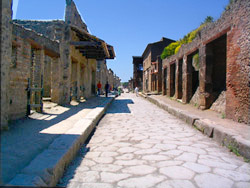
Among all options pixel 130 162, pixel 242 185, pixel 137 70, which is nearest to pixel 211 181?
pixel 242 185

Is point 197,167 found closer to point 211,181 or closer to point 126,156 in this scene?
point 211,181

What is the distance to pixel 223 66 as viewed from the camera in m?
8.13

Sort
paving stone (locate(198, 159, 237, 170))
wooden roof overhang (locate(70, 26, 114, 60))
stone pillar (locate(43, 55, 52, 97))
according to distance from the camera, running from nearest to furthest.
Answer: paving stone (locate(198, 159, 237, 170)) → wooden roof overhang (locate(70, 26, 114, 60)) → stone pillar (locate(43, 55, 52, 97))

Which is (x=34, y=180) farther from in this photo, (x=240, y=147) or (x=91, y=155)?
(x=240, y=147)

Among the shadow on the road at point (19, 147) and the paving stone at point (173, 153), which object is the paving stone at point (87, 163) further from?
the paving stone at point (173, 153)

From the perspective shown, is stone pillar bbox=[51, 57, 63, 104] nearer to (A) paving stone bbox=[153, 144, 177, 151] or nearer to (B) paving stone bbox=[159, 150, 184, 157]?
(A) paving stone bbox=[153, 144, 177, 151]

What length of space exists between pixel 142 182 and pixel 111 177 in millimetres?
393

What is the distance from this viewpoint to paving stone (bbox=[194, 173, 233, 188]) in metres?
2.30

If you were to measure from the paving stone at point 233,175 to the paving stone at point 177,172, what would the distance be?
38 centimetres

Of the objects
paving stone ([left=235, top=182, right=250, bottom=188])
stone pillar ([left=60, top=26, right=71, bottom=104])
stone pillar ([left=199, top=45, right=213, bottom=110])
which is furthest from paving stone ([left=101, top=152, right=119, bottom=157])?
stone pillar ([left=60, top=26, right=71, bottom=104])

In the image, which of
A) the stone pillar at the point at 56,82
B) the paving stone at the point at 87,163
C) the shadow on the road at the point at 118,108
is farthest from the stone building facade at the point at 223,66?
the stone pillar at the point at 56,82

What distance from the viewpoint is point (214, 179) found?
246 cm

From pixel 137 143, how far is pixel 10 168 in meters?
2.40

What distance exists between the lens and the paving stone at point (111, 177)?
2.43 m
